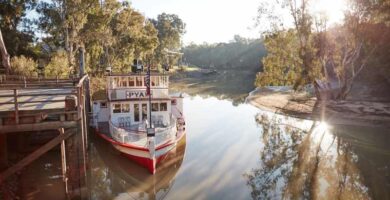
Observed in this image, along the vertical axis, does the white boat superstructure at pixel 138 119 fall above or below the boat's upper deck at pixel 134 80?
below

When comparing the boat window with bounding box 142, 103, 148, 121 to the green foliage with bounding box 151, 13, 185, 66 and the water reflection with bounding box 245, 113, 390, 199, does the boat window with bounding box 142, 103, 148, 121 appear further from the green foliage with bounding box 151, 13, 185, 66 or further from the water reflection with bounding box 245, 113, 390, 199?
the green foliage with bounding box 151, 13, 185, 66

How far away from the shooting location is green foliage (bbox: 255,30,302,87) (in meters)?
41.6

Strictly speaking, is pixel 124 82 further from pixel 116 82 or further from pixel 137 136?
pixel 137 136

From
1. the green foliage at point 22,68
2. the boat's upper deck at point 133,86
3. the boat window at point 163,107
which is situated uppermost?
the green foliage at point 22,68

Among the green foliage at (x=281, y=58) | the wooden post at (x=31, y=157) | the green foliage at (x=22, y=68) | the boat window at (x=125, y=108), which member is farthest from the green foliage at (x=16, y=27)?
the wooden post at (x=31, y=157)

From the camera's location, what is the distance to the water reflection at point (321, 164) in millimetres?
18719

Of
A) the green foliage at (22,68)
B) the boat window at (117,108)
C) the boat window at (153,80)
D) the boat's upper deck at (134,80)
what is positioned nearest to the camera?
the boat window at (117,108)

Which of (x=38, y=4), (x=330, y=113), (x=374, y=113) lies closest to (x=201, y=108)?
(x=330, y=113)

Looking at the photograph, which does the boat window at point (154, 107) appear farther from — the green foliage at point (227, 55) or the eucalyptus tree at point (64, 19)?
the green foliage at point (227, 55)

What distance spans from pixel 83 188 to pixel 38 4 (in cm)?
3632

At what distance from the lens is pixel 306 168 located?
22.4 m

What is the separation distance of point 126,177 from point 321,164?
497 inches

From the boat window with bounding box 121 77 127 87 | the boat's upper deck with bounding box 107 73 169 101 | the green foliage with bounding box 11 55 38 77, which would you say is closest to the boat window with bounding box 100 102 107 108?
the boat's upper deck with bounding box 107 73 169 101

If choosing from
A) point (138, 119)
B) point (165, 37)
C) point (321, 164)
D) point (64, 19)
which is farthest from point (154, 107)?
point (165, 37)
